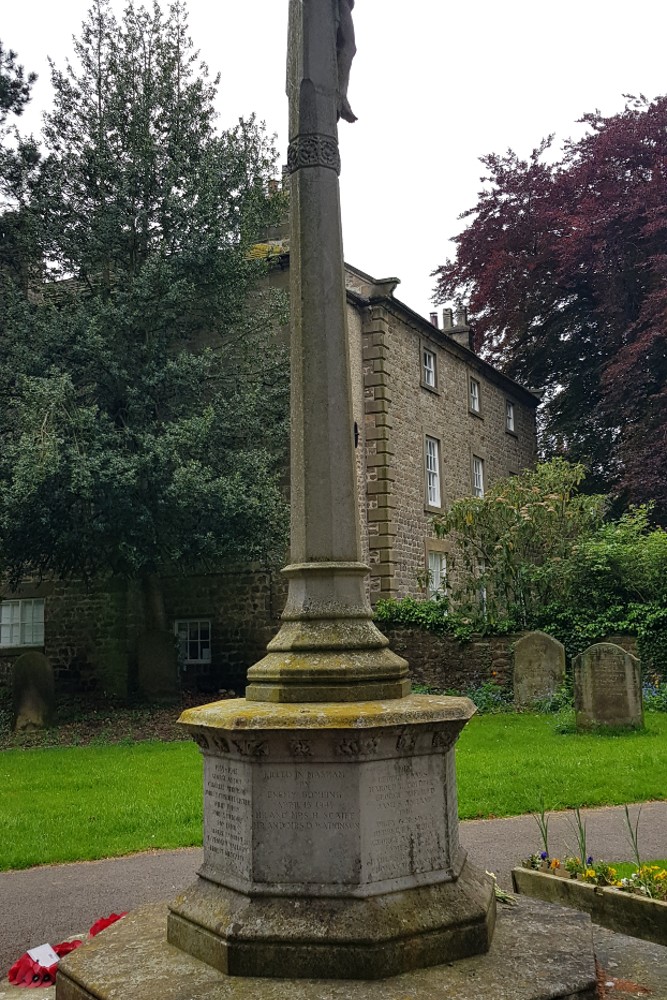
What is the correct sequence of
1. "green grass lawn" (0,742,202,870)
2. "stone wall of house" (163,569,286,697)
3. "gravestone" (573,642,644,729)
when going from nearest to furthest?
"green grass lawn" (0,742,202,870), "gravestone" (573,642,644,729), "stone wall of house" (163,569,286,697)

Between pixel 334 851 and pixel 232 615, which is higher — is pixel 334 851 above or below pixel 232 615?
below

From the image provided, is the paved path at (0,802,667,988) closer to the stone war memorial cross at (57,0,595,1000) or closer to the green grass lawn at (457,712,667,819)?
the green grass lawn at (457,712,667,819)

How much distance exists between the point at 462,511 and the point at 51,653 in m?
10.8

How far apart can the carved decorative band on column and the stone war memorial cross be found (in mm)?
1690

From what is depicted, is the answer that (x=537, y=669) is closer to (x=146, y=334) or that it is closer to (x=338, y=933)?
(x=146, y=334)

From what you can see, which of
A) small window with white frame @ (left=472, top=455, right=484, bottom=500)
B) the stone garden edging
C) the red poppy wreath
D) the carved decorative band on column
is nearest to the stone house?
small window with white frame @ (left=472, top=455, right=484, bottom=500)

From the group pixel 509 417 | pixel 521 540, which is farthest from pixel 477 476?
pixel 521 540

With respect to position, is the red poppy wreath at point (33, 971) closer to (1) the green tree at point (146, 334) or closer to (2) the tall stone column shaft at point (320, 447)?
(2) the tall stone column shaft at point (320, 447)

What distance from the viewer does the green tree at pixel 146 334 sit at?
51.2 feet

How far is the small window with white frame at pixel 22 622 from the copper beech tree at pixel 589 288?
15957mm

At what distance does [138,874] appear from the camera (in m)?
6.56

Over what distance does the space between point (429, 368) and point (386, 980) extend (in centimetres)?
2075

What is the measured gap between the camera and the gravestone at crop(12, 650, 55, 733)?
1569 cm

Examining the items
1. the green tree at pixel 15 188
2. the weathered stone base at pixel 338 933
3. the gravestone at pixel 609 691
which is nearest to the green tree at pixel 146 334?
the green tree at pixel 15 188
